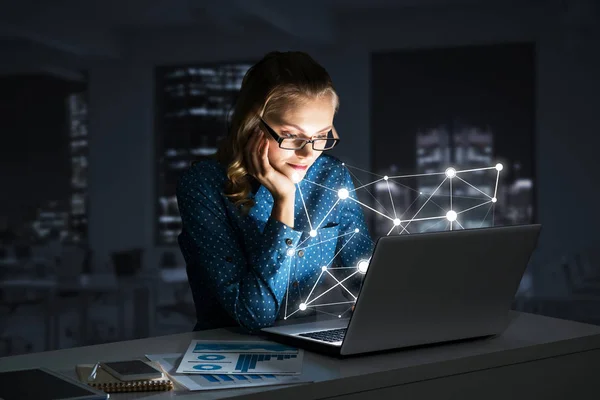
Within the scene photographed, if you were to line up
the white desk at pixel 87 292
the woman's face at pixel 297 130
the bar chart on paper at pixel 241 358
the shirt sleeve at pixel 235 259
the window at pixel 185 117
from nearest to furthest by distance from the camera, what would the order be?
the bar chart on paper at pixel 241 358 < the shirt sleeve at pixel 235 259 < the woman's face at pixel 297 130 < the white desk at pixel 87 292 < the window at pixel 185 117

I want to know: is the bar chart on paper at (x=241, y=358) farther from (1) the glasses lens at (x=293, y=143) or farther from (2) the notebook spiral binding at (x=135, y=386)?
(1) the glasses lens at (x=293, y=143)

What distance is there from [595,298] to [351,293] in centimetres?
515

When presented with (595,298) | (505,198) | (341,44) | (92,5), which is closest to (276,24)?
(341,44)

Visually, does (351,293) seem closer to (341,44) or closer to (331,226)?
(331,226)

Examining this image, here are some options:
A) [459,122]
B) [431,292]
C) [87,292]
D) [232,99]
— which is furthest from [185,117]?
[431,292]

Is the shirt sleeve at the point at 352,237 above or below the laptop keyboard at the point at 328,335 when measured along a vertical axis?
above

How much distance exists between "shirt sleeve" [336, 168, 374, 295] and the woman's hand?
0.34m

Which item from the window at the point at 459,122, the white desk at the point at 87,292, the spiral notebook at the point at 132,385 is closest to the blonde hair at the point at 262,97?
the spiral notebook at the point at 132,385

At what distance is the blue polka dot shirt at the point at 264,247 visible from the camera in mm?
1761

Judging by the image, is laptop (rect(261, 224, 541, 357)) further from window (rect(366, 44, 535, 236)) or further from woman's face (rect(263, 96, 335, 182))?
window (rect(366, 44, 535, 236))

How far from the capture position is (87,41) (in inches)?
297

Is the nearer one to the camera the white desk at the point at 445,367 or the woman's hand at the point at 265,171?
the white desk at the point at 445,367

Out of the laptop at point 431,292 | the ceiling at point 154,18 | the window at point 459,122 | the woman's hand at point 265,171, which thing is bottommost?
the laptop at point 431,292

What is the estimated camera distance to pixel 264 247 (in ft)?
5.82
